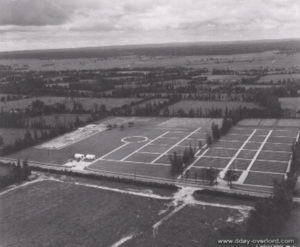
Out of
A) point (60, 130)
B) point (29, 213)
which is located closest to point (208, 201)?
point (29, 213)

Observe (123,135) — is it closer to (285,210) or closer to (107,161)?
(107,161)

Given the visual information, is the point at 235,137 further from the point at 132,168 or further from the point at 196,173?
the point at 196,173

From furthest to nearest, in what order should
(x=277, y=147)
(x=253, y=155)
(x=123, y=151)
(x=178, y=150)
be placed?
(x=123, y=151) → (x=178, y=150) → (x=277, y=147) → (x=253, y=155)

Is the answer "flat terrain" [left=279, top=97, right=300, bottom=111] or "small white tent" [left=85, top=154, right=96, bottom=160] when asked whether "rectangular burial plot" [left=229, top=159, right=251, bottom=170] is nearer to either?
"small white tent" [left=85, top=154, right=96, bottom=160]

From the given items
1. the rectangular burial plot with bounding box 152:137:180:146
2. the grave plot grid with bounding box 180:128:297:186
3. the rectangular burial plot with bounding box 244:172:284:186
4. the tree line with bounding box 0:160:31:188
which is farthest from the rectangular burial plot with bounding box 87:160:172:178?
the rectangular burial plot with bounding box 152:137:180:146

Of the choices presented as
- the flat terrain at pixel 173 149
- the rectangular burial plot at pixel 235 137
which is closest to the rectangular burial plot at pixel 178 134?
the flat terrain at pixel 173 149

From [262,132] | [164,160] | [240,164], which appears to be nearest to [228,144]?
[262,132]
